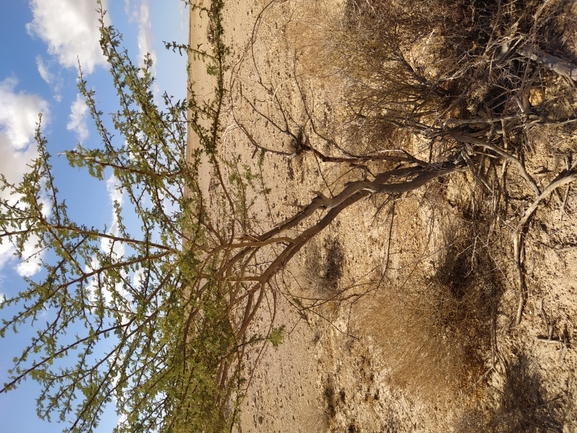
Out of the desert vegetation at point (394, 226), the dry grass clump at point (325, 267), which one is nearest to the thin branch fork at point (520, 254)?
the desert vegetation at point (394, 226)

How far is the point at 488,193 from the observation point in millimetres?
3027

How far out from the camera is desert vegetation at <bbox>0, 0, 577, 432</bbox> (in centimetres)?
228

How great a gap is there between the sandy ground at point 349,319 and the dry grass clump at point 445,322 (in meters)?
0.09

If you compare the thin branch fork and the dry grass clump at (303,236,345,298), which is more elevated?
the dry grass clump at (303,236,345,298)

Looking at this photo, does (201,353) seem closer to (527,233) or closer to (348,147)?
(527,233)

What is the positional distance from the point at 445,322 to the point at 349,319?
101cm

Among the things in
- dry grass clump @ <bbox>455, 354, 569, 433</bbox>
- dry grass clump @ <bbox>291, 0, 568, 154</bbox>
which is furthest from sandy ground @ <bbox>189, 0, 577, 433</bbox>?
dry grass clump @ <bbox>291, 0, 568, 154</bbox>

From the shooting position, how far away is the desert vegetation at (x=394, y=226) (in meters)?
2.28

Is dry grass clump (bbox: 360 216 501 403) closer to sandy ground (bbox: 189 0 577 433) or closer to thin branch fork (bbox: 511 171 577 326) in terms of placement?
sandy ground (bbox: 189 0 577 433)

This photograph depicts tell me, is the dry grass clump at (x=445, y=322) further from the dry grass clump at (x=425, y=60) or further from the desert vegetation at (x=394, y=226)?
the dry grass clump at (x=425, y=60)

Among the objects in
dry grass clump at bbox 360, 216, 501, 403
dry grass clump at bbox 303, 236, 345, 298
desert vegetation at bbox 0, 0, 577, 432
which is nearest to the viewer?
desert vegetation at bbox 0, 0, 577, 432

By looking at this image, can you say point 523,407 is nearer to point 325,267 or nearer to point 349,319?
point 349,319

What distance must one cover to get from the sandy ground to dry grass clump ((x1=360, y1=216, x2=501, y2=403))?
86 millimetres

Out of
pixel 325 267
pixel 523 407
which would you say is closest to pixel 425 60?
pixel 325 267
